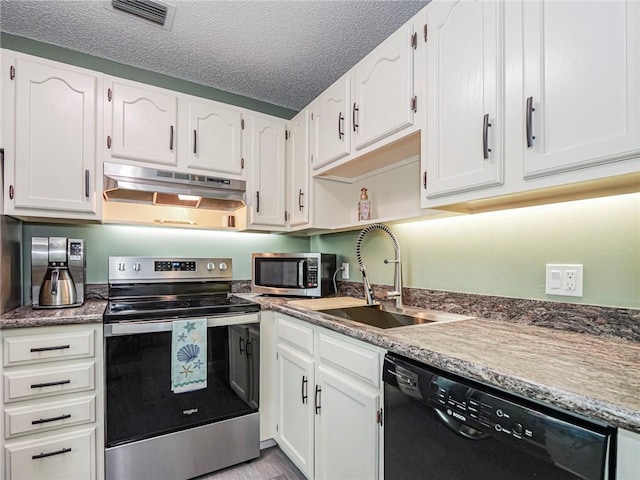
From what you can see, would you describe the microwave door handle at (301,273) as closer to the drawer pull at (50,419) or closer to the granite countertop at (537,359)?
the granite countertop at (537,359)

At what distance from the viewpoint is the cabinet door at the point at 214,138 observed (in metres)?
2.18

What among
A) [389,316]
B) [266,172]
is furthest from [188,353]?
[266,172]

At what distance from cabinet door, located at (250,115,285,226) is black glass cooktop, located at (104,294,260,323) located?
65cm

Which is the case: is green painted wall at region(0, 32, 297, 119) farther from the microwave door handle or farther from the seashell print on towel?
the seashell print on towel

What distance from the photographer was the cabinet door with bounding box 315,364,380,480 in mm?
1250

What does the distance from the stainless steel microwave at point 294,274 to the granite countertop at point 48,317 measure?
3.27 feet

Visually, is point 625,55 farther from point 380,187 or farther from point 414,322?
point 380,187

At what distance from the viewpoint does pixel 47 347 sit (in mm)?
1519

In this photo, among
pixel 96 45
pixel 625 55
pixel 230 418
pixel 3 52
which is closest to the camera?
pixel 625 55

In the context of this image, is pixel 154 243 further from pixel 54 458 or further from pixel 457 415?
pixel 457 415

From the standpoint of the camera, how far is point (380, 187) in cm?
222

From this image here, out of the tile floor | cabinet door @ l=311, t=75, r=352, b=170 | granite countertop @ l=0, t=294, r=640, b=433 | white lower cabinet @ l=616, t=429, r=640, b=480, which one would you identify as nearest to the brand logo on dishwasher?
granite countertop @ l=0, t=294, r=640, b=433

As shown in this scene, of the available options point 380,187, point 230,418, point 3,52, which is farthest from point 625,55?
point 3,52

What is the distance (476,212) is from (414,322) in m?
0.61
